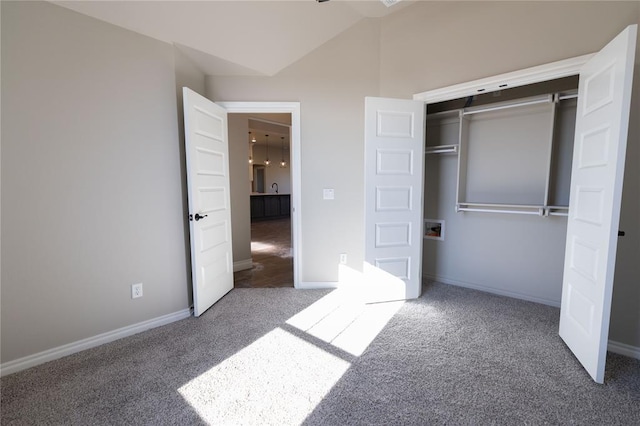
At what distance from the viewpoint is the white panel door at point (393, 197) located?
2.82m

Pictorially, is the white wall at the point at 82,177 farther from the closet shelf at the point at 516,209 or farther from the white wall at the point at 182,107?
the closet shelf at the point at 516,209

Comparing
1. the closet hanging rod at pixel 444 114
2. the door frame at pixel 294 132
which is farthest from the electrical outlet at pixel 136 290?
the closet hanging rod at pixel 444 114

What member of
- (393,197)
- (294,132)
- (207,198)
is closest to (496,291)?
(393,197)

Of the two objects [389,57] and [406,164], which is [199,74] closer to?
[389,57]

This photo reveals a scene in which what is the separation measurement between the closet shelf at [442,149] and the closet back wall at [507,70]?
0.15m

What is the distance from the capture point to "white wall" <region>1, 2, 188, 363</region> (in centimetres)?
184

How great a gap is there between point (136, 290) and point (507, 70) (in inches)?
147

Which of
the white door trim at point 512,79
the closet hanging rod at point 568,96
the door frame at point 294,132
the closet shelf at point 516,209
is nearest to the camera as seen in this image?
the white door trim at point 512,79

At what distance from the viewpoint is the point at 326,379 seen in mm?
1808

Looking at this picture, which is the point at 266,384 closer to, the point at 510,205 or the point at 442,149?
the point at 510,205

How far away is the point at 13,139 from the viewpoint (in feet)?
5.94

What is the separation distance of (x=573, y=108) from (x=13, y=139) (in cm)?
458

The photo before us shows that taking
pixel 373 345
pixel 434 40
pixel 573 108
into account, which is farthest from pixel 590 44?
pixel 373 345

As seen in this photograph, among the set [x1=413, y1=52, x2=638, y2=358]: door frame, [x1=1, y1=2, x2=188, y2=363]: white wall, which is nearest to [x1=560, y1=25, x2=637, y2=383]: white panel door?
[x1=413, y1=52, x2=638, y2=358]: door frame
